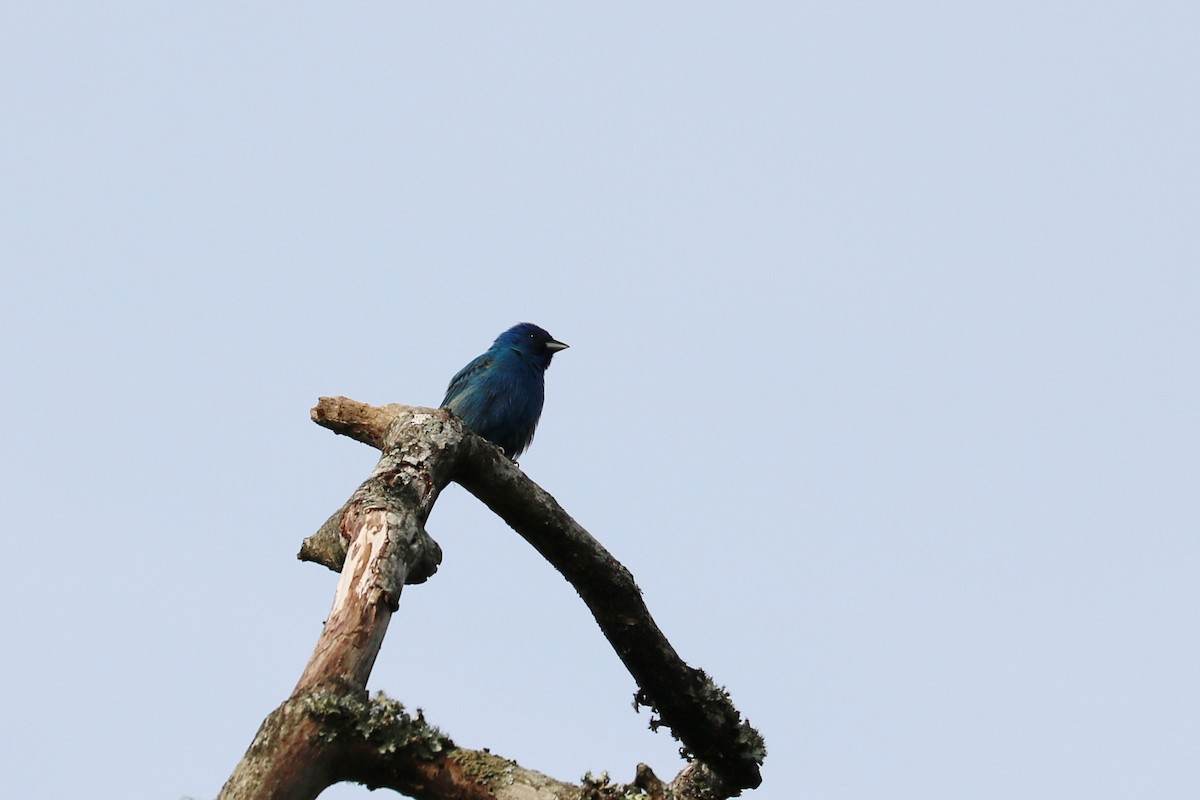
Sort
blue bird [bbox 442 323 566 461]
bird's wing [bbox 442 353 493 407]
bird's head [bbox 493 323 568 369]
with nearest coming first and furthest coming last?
1. blue bird [bbox 442 323 566 461]
2. bird's wing [bbox 442 353 493 407]
3. bird's head [bbox 493 323 568 369]

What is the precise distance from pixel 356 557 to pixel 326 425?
232 centimetres

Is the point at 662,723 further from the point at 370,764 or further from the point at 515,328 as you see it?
the point at 515,328

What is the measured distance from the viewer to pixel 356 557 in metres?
4.57

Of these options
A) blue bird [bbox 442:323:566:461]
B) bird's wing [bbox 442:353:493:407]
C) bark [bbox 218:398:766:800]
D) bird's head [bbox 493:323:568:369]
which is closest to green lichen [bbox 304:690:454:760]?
bark [bbox 218:398:766:800]

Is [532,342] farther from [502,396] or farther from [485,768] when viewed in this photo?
[485,768]

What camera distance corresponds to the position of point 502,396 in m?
10.1

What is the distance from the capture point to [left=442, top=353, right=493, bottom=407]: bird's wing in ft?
33.8

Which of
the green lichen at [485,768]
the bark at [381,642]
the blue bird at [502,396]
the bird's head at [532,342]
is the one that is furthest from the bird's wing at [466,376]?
the green lichen at [485,768]

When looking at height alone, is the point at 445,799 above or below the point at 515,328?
below

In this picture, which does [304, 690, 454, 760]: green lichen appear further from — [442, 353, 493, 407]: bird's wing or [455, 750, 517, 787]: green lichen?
[442, 353, 493, 407]: bird's wing

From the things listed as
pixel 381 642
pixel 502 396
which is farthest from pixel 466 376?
pixel 381 642

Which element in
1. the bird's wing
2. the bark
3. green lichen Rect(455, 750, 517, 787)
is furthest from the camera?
the bird's wing

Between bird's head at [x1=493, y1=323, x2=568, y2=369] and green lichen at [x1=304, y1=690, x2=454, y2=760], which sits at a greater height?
bird's head at [x1=493, y1=323, x2=568, y2=369]

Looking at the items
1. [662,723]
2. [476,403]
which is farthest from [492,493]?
[476,403]
